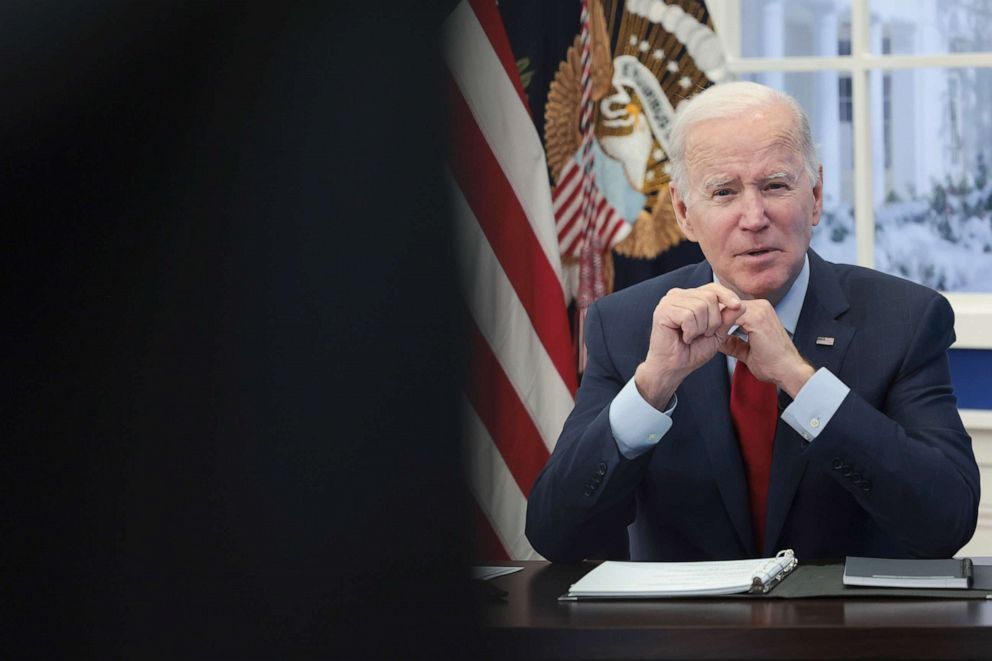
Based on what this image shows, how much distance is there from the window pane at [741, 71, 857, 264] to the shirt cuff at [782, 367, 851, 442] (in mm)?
1991

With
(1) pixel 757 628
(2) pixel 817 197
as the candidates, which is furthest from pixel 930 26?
(1) pixel 757 628

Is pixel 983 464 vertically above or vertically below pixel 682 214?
below

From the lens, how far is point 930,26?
3602 mm

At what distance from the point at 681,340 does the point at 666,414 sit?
0.11 m

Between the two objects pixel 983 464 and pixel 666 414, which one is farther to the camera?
pixel 983 464

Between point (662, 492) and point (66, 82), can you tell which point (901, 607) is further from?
point (66, 82)

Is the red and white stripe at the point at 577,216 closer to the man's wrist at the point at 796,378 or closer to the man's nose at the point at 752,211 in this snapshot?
the man's nose at the point at 752,211

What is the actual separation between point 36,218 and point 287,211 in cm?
8

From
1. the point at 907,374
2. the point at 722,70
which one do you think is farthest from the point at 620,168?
the point at 907,374

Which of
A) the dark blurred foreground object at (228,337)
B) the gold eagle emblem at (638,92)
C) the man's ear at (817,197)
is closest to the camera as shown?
the dark blurred foreground object at (228,337)

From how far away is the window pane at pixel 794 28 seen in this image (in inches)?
143

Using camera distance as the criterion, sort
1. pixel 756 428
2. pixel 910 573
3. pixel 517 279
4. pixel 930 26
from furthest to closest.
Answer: pixel 930 26 → pixel 517 279 → pixel 756 428 → pixel 910 573

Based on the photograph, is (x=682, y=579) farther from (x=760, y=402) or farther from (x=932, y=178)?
(x=932, y=178)

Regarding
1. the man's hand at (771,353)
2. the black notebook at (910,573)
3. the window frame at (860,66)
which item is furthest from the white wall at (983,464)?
the black notebook at (910,573)
